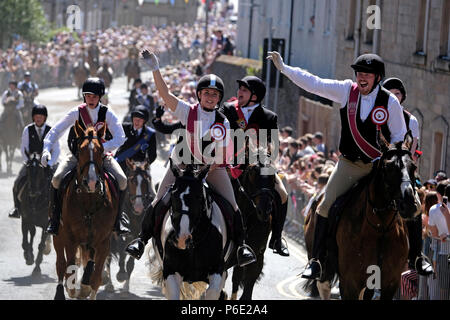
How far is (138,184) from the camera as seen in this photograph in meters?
19.7

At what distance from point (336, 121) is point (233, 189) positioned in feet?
56.3

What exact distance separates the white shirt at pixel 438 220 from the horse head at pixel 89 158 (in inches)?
176

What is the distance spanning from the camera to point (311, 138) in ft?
90.2

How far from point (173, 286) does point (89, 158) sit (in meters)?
2.67

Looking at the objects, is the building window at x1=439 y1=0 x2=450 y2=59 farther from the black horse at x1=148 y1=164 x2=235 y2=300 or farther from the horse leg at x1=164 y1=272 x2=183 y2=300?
the horse leg at x1=164 y1=272 x2=183 y2=300

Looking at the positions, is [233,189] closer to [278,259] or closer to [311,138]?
[278,259]

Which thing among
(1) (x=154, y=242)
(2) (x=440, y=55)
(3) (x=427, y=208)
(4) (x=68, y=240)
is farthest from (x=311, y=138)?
(1) (x=154, y=242)

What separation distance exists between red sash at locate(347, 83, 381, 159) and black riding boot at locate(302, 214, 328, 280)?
0.90m

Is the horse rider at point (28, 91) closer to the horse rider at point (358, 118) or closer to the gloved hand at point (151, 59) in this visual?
the gloved hand at point (151, 59)

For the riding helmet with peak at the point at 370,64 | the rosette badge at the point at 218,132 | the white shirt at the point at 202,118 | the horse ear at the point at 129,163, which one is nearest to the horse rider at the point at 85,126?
the white shirt at the point at 202,118

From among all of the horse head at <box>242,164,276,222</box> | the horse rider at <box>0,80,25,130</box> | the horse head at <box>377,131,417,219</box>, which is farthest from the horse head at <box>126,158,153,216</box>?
the horse rider at <box>0,80,25,130</box>

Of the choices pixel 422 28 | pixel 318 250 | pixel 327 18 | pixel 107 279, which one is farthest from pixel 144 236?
pixel 327 18

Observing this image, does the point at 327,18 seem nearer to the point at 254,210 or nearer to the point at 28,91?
the point at 28,91

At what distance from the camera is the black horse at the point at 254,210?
15594mm
